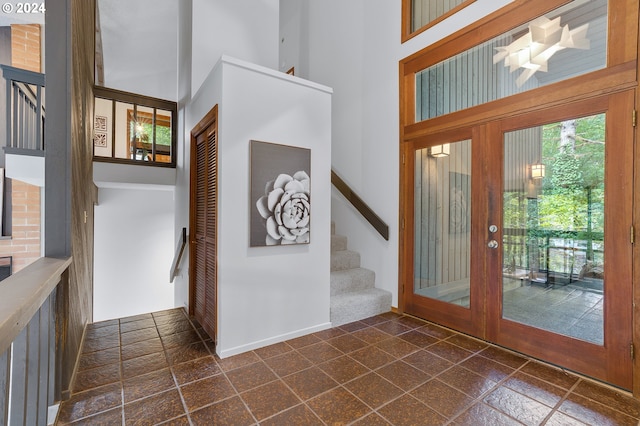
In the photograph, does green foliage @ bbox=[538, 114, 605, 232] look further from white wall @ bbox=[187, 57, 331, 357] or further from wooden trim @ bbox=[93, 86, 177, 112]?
wooden trim @ bbox=[93, 86, 177, 112]

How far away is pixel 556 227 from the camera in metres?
2.44

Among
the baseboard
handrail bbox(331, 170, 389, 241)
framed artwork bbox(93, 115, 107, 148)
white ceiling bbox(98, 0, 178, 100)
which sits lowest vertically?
the baseboard

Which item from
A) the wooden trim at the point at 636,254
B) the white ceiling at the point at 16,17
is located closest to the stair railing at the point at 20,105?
the white ceiling at the point at 16,17

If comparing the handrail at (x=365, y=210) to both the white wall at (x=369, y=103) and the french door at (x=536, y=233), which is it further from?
the french door at (x=536, y=233)

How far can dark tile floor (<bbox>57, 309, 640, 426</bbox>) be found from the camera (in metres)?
1.83

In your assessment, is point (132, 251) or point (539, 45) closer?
point (539, 45)

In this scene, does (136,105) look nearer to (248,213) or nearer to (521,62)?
(248,213)

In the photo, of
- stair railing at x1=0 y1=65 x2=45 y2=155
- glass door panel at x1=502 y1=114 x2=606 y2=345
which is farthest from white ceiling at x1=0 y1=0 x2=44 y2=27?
glass door panel at x1=502 y1=114 x2=606 y2=345

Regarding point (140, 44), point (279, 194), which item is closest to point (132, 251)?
point (140, 44)

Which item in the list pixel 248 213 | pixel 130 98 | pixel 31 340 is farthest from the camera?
pixel 130 98

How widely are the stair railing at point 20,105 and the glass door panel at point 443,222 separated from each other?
4.61m

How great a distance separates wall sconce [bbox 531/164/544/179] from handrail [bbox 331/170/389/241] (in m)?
1.59

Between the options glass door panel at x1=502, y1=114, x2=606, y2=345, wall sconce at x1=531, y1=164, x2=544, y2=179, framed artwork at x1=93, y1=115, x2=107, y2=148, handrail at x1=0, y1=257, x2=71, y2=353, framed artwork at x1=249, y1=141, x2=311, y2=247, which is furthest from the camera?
framed artwork at x1=93, y1=115, x2=107, y2=148

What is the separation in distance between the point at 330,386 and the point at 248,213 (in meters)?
1.49
